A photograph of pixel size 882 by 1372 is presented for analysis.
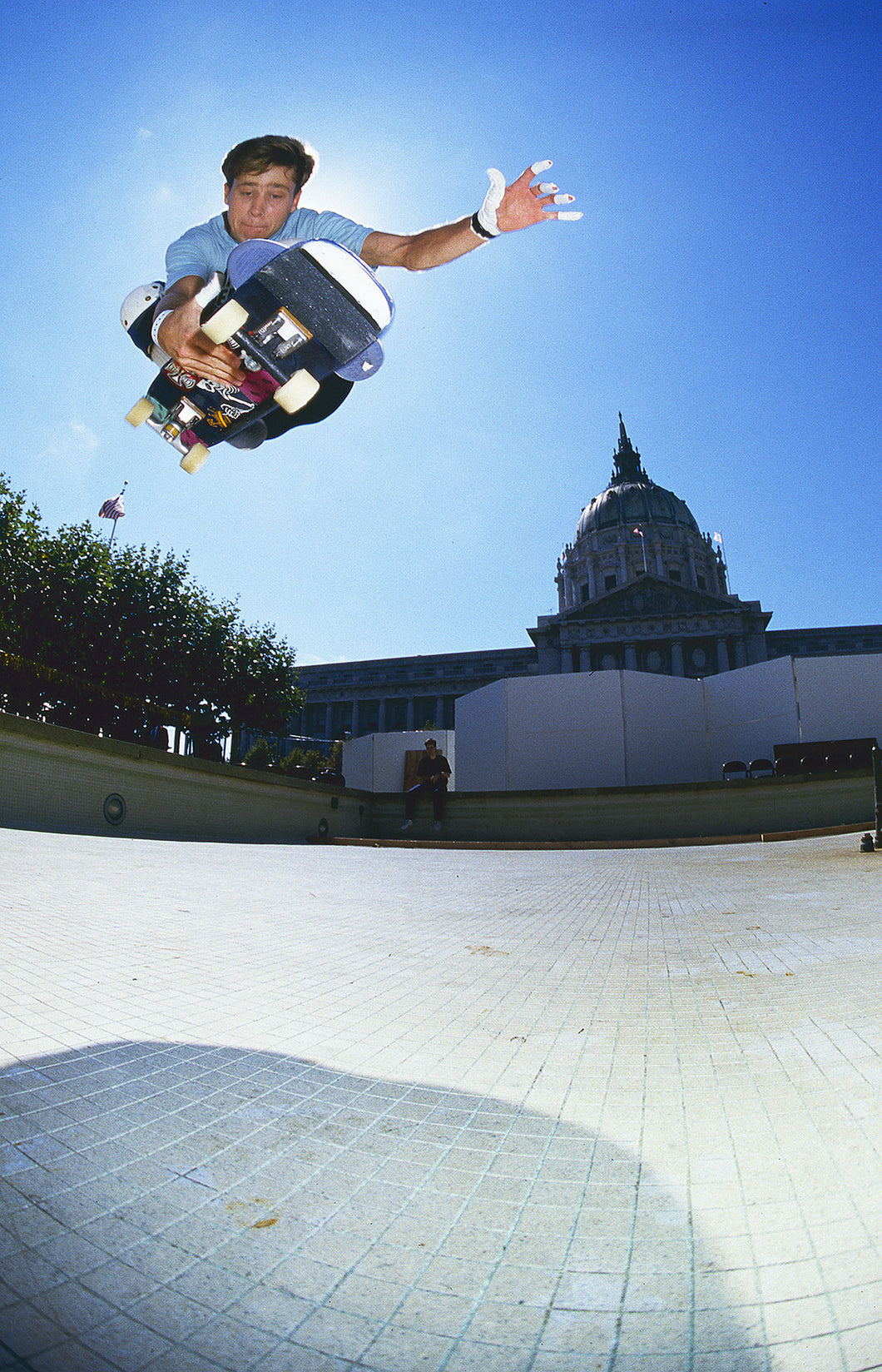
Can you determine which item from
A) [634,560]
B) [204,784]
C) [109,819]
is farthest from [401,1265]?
[634,560]

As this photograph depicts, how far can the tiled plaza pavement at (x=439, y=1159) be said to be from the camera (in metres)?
0.84

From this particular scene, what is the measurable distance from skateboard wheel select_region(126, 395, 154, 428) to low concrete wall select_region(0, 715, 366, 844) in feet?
18.6

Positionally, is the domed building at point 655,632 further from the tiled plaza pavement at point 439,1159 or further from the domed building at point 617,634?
the tiled plaza pavement at point 439,1159

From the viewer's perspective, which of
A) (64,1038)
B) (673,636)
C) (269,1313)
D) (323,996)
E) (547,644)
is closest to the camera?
(269,1313)

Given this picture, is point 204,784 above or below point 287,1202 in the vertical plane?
above

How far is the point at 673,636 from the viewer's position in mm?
59281

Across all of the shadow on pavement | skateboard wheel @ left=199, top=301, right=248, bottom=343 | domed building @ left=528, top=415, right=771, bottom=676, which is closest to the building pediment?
domed building @ left=528, top=415, right=771, bottom=676

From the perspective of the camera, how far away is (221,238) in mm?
3840

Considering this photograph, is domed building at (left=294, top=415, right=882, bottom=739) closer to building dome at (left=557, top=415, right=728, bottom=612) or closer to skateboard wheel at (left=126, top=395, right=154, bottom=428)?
building dome at (left=557, top=415, right=728, bottom=612)

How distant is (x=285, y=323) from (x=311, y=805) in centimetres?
1208

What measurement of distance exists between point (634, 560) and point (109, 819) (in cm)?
7537

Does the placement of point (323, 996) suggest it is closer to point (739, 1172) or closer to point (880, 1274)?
point (739, 1172)

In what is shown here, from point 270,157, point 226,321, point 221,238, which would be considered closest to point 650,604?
point 270,157

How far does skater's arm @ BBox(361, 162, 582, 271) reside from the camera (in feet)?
12.0
